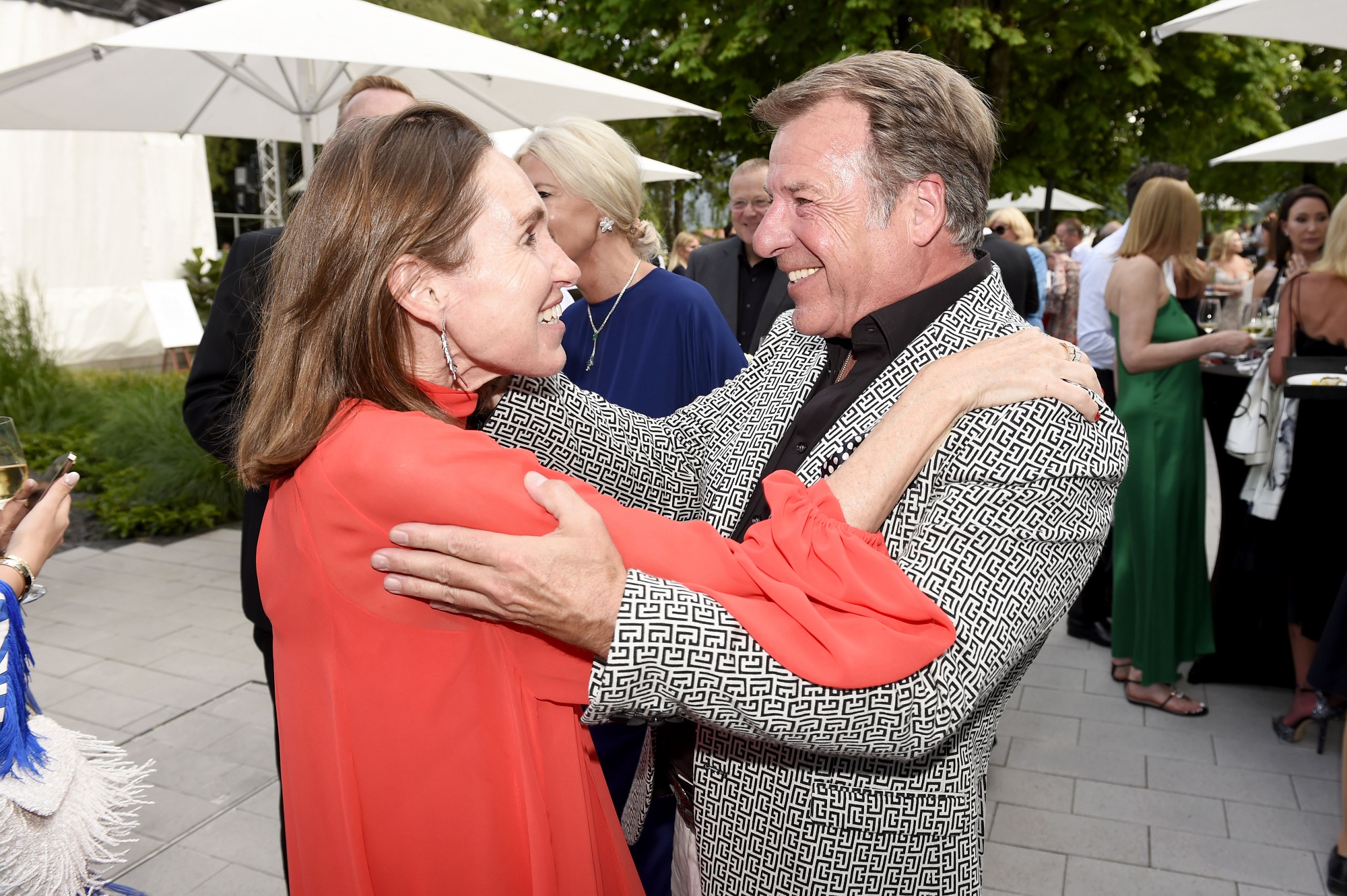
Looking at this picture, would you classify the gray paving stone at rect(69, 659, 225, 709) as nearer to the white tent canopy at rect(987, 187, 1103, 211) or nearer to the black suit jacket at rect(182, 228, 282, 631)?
the black suit jacket at rect(182, 228, 282, 631)

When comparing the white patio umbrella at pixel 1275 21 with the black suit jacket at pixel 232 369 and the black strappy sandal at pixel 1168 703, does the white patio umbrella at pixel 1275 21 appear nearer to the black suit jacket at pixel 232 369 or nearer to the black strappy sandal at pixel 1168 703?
the black strappy sandal at pixel 1168 703

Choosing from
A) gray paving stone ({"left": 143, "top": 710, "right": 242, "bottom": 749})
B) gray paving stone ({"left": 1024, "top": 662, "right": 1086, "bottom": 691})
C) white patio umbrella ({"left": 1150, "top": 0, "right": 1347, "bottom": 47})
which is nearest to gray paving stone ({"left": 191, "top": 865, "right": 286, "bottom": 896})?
gray paving stone ({"left": 143, "top": 710, "right": 242, "bottom": 749})

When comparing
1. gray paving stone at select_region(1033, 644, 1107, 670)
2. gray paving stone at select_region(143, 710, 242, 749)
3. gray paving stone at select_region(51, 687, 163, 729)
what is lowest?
gray paving stone at select_region(51, 687, 163, 729)

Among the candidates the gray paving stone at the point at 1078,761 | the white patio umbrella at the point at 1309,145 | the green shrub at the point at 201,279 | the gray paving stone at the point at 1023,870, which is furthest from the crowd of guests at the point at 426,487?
the green shrub at the point at 201,279

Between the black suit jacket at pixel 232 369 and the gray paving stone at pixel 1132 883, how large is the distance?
2787 millimetres

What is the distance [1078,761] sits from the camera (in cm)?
418

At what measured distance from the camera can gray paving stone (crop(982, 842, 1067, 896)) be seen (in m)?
3.32

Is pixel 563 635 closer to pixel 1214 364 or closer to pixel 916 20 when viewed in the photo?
pixel 1214 364

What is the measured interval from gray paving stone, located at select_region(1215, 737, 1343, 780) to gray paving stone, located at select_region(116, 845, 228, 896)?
4020 millimetres

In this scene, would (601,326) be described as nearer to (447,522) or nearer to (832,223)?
(832,223)

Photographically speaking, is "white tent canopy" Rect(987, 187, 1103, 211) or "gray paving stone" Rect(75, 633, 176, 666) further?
"white tent canopy" Rect(987, 187, 1103, 211)

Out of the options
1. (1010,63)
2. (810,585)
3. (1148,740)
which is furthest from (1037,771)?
(1010,63)

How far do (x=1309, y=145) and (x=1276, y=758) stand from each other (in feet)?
9.51

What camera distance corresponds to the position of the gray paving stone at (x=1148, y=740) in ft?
13.9
